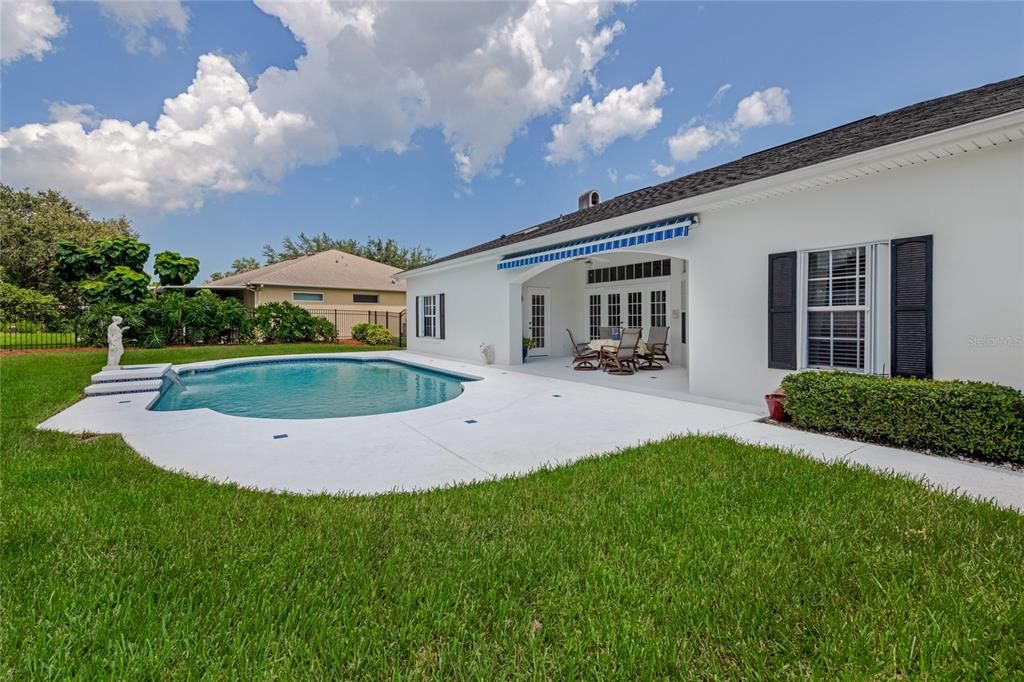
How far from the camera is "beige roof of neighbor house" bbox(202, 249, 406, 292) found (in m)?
27.9

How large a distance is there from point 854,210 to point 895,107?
490 centimetres

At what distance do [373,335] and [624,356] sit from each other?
56.7 ft

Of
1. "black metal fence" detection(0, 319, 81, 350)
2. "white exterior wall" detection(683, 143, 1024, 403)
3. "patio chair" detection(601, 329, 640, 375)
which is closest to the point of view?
"white exterior wall" detection(683, 143, 1024, 403)

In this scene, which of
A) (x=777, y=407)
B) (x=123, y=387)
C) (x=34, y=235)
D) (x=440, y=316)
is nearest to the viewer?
(x=777, y=407)

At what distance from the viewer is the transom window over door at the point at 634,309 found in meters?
16.4

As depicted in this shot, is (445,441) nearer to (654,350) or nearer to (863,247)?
(863,247)

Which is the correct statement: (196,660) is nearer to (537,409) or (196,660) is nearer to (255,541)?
(255,541)

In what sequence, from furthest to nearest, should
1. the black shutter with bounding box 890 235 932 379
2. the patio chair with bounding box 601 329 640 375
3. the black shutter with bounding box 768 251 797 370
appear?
the patio chair with bounding box 601 329 640 375, the black shutter with bounding box 768 251 797 370, the black shutter with bounding box 890 235 932 379

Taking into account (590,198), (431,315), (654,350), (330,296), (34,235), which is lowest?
(654,350)

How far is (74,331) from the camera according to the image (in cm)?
1970

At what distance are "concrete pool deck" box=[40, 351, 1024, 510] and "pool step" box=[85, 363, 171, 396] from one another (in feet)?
5.59

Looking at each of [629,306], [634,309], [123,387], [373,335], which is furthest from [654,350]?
[373,335]

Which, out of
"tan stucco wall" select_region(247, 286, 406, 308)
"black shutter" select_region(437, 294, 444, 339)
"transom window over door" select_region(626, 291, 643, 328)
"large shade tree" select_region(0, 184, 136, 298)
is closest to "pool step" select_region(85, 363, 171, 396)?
"black shutter" select_region(437, 294, 444, 339)

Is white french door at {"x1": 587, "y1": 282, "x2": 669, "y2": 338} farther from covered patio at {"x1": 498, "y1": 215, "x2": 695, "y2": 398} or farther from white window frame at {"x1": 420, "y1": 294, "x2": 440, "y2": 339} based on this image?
white window frame at {"x1": 420, "y1": 294, "x2": 440, "y2": 339}
